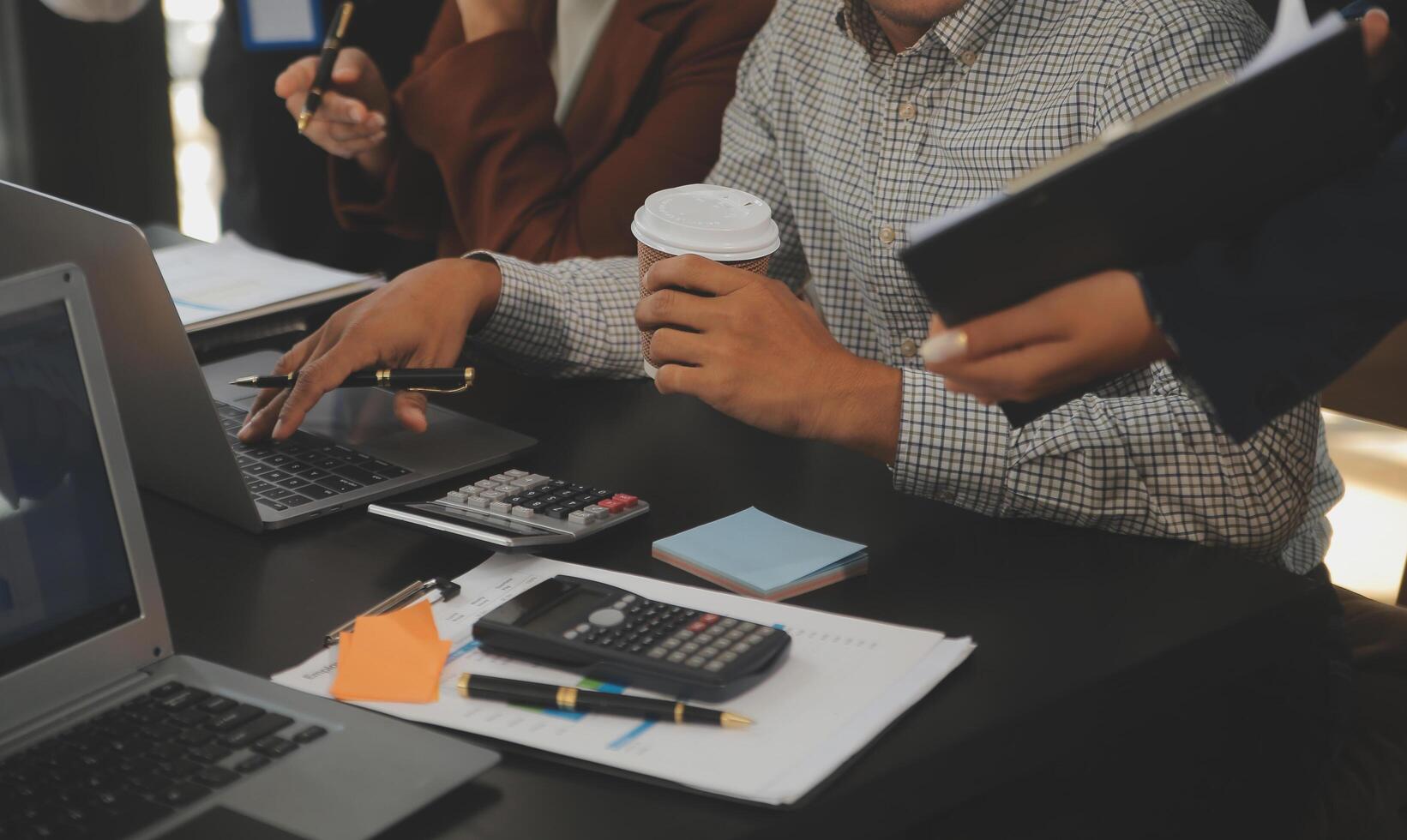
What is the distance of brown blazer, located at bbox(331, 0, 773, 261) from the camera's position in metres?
1.67

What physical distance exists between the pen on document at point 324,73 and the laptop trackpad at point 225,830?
107 centimetres

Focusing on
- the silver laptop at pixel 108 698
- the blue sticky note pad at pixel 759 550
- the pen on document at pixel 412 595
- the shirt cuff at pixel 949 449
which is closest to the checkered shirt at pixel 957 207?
the shirt cuff at pixel 949 449

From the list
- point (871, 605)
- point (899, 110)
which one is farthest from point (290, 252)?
point (871, 605)

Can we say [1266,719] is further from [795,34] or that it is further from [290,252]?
[290,252]

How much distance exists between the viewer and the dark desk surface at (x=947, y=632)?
0.61m

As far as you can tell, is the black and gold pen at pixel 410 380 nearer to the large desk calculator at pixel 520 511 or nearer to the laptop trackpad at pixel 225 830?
the large desk calculator at pixel 520 511

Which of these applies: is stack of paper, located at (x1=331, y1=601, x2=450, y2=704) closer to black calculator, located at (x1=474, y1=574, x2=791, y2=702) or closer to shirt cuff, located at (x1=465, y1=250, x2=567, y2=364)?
black calculator, located at (x1=474, y1=574, x2=791, y2=702)

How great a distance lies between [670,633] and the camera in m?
0.70

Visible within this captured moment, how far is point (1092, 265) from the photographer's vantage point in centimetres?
66

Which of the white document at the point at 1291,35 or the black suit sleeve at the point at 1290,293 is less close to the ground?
the white document at the point at 1291,35

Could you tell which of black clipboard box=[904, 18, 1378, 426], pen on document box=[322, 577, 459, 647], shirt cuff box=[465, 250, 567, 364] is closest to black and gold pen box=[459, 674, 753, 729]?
pen on document box=[322, 577, 459, 647]

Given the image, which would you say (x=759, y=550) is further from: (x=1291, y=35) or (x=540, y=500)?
(x=1291, y=35)

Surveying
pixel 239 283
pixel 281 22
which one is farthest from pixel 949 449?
pixel 281 22

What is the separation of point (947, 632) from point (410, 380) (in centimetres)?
49
